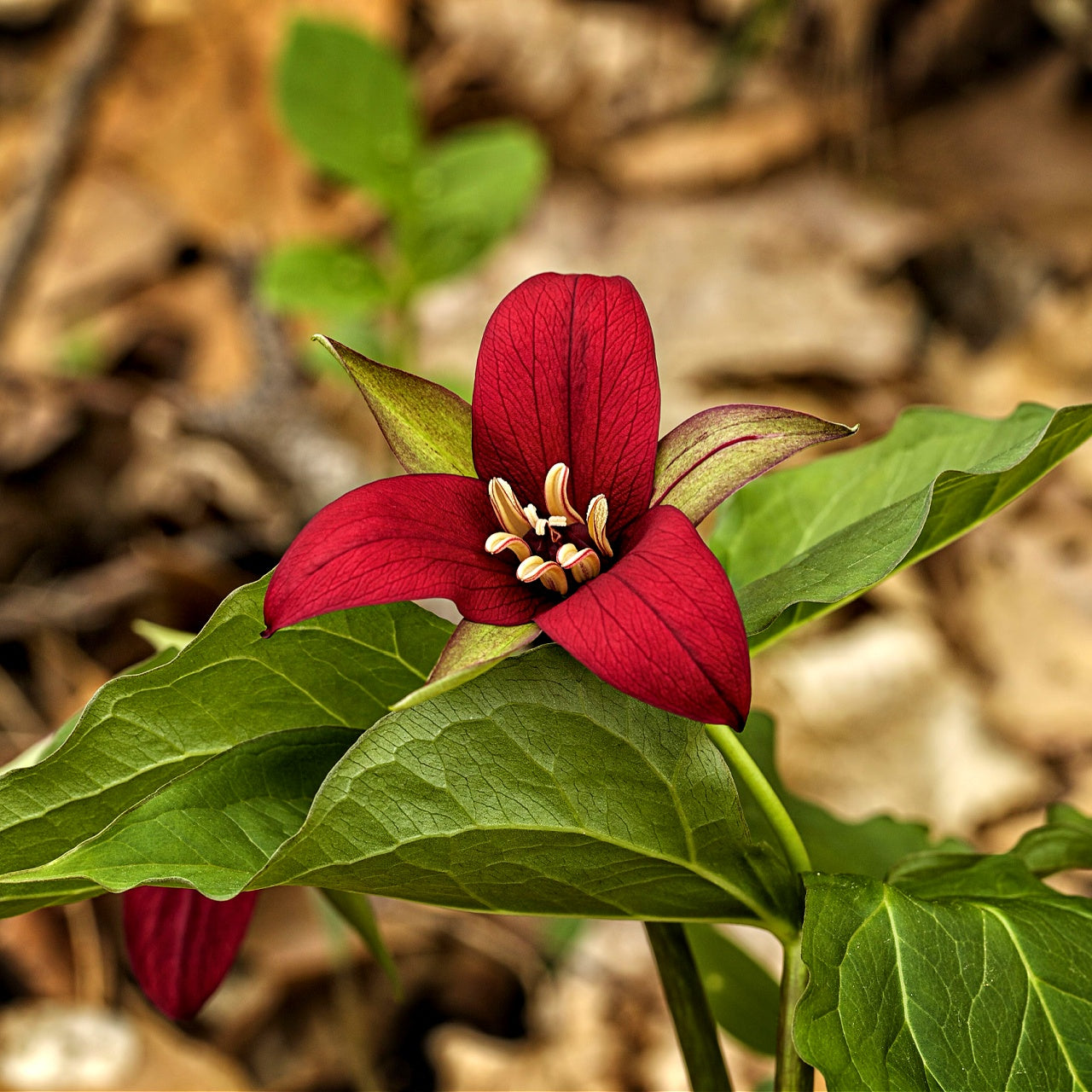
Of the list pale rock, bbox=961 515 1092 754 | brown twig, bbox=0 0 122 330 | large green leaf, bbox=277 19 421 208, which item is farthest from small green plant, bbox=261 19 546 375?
pale rock, bbox=961 515 1092 754

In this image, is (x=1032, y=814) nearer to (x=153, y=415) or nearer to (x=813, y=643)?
(x=813, y=643)

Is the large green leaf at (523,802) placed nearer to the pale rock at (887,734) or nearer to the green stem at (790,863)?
the green stem at (790,863)

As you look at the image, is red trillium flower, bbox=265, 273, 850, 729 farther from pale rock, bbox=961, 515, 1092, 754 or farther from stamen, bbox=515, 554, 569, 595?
pale rock, bbox=961, 515, 1092, 754

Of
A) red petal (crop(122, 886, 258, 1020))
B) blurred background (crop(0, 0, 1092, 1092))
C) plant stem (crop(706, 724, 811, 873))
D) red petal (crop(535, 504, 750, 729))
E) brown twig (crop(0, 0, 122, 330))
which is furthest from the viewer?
brown twig (crop(0, 0, 122, 330))

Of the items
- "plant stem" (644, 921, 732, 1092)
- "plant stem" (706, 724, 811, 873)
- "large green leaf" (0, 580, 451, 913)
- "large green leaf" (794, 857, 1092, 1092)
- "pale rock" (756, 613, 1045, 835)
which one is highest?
"large green leaf" (0, 580, 451, 913)

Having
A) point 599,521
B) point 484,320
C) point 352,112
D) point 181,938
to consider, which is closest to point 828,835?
point 599,521

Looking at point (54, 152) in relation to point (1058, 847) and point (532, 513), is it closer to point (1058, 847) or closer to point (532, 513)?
point (532, 513)

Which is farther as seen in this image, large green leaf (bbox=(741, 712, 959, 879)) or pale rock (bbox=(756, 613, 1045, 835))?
pale rock (bbox=(756, 613, 1045, 835))

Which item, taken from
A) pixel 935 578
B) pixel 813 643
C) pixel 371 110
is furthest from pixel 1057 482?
pixel 371 110
